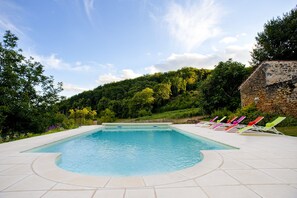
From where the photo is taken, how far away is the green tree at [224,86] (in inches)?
639

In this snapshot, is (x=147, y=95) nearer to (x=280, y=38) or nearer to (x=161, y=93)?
(x=161, y=93)

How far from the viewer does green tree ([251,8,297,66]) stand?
14703mm

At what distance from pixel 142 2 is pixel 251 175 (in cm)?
1077

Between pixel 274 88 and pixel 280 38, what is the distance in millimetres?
7279

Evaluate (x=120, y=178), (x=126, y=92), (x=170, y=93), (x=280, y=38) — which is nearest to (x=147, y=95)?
(x=170, y=93)

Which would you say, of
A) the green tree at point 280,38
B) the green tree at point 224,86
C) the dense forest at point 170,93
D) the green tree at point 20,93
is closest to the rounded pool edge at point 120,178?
the green tree at point 20,93

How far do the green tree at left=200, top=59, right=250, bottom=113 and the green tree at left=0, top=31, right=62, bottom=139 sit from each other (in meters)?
13.2

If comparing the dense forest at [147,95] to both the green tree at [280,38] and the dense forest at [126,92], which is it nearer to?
the dense forest at [126,92]

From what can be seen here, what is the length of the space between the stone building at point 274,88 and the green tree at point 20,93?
12238mm

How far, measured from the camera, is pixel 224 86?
1686 centimetres

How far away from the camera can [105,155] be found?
19.2 feet

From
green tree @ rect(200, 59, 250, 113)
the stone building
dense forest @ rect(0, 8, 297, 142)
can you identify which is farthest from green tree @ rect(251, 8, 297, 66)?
the stone building

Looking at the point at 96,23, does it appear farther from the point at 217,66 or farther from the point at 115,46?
the point at 217,66

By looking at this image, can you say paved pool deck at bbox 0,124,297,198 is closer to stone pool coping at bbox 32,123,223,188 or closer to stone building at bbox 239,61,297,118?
stone pool coping at bbox 32,123,223,188
